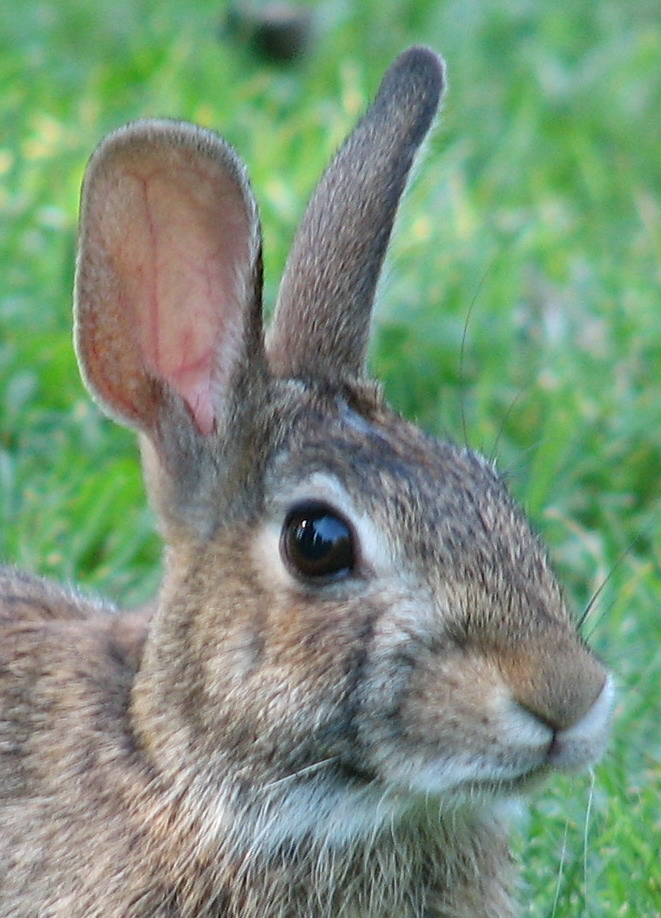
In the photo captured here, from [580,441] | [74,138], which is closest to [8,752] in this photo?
[580,441]

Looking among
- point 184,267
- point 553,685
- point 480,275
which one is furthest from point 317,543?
point 480,275

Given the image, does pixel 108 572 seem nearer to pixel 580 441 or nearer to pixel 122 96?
pixel 580 441

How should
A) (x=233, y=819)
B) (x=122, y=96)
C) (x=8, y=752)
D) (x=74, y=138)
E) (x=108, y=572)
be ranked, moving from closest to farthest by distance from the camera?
(x=233, y=819)
(x=8, y=752)
(x=108, y=572)
(x=74, y=138)
(x=122, y=96)

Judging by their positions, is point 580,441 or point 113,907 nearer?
point 113,907

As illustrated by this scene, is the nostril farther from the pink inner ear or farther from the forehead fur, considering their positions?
the pink inner ear

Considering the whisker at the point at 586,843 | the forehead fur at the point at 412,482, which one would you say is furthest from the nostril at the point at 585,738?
the whisker at the point at 586,843

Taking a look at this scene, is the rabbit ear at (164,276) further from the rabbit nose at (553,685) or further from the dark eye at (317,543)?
the rabbit nose at (553,685)

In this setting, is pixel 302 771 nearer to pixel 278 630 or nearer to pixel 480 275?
pixel 278 630
